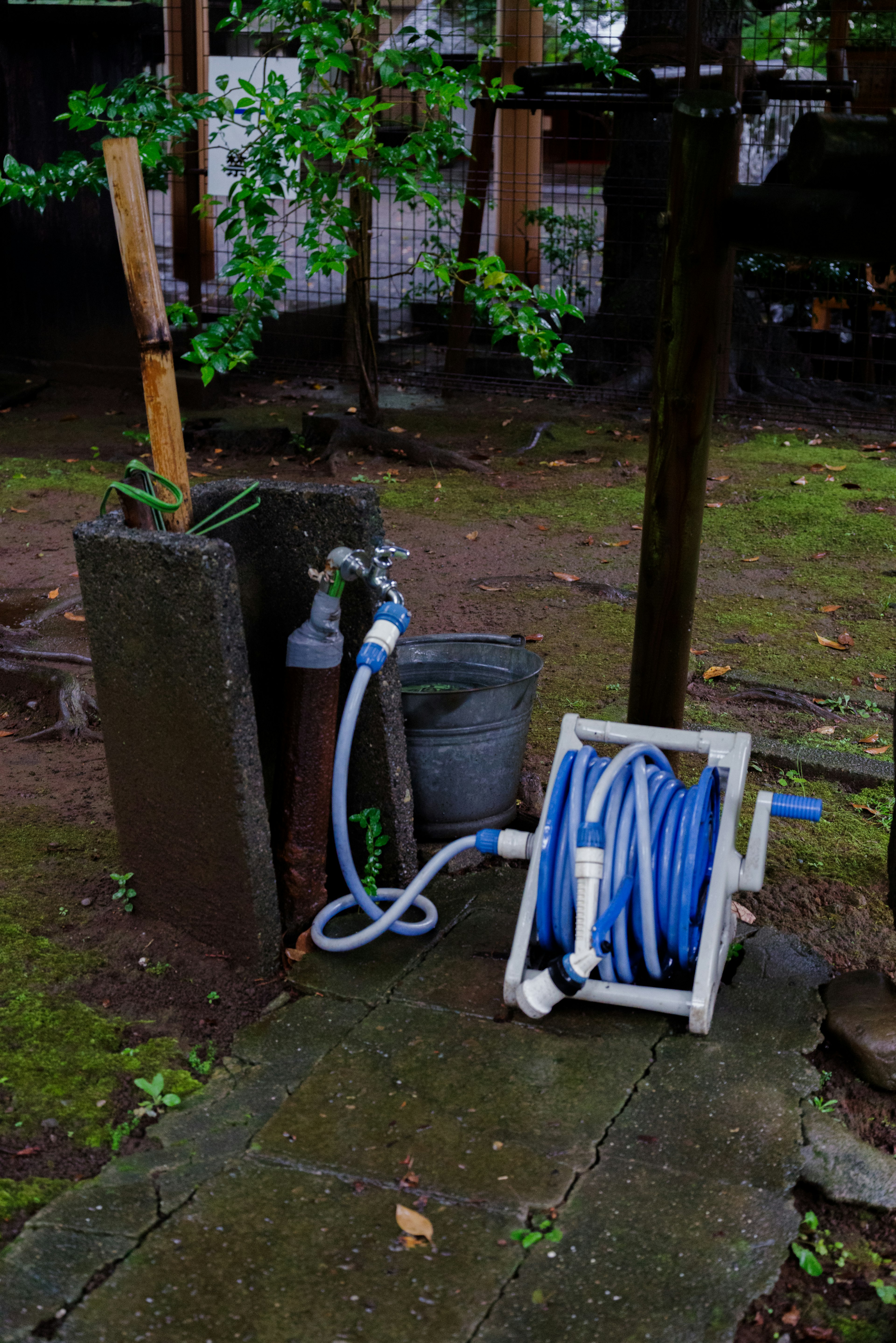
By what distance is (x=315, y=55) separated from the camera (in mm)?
6426

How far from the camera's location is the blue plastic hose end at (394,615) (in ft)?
9.87

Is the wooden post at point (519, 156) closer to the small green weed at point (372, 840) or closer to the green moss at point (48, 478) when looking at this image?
the green moss at point (48, 478)

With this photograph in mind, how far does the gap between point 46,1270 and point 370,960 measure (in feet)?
3.61

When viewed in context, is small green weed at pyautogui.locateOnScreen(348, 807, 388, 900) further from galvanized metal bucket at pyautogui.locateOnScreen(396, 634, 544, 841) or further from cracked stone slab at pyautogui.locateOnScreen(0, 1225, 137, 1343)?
cracked stone slab at pyautogui.locateOnScreen(0, 1225, 137, 1343)

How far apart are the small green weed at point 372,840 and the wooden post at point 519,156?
7529 millimetres

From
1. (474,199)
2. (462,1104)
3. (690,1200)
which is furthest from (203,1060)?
(474,199)

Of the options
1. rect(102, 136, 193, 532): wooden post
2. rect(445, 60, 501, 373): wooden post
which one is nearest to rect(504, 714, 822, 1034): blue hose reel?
rect(102, 136, 193, 532): wooden post

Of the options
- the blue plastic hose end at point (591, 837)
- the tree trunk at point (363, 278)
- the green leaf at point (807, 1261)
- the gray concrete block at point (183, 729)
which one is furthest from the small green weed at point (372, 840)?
the tree trunk at point (363, 278)

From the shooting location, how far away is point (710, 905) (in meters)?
2.73

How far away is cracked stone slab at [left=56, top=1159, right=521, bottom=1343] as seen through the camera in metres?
2.01

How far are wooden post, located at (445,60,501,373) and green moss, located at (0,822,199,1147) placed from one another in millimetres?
6565

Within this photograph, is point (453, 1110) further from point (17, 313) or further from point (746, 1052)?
point (17, 313)

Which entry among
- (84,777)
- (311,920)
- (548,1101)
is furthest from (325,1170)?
(84,777)

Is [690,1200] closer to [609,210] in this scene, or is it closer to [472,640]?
[472,640]
